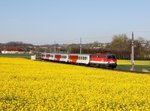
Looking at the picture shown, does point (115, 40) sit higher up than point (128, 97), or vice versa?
point (115, 40)

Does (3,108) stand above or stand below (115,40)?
below

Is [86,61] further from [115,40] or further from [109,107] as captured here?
[115,40]

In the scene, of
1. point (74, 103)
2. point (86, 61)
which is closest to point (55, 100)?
point (74, 103)

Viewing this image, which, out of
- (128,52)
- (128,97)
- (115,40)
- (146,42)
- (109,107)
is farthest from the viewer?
(115,40)

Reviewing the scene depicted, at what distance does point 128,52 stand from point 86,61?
59158 mm

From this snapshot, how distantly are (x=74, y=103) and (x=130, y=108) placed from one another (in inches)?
81.4

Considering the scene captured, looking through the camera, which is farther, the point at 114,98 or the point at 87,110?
the point at 114,98

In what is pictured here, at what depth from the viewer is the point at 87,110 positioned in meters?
13.7

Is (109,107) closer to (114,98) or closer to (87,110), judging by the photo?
(87,110)

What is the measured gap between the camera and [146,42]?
163 metres

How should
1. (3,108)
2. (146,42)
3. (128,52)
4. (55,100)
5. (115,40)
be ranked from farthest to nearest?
(115,40) < (146,42) < (128,52) < (55,100) < (3,108)

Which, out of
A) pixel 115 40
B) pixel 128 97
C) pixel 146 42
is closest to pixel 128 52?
pixel 146 42

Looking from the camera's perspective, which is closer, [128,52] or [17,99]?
[17,99]

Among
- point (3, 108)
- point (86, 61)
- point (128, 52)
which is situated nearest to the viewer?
point (3, 108)
